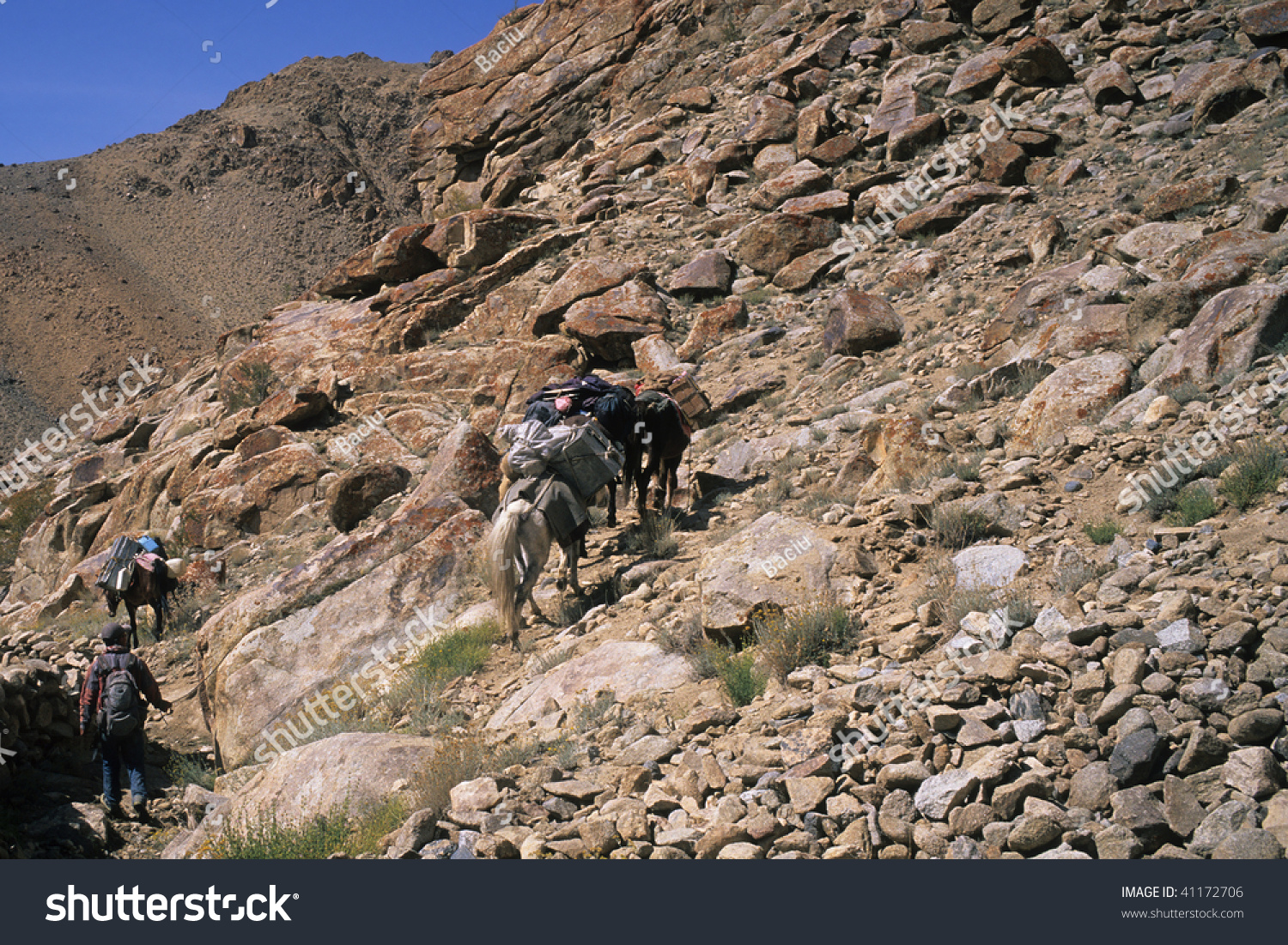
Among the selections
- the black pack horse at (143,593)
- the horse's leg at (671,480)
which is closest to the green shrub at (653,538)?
the horse's leg at (671,480)

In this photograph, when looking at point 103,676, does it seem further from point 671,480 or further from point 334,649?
point 671,480

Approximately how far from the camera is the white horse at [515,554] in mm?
7055

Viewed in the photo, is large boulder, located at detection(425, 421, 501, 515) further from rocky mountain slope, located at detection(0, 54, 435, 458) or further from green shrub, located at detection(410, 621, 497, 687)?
rocky mountain slope, located at detection(0, 54, 435, 458)

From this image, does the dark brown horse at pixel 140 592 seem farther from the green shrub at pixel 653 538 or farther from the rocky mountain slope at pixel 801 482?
the green shrub at pixel 653 538

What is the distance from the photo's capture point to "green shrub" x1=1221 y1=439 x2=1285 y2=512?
5121 mm

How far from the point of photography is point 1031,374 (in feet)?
27.8

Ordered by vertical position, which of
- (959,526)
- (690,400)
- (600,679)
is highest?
(690,400)

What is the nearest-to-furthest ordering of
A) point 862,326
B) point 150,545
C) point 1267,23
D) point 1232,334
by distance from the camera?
point 1232,334
point 862,326
point 150,545
point 1267,23

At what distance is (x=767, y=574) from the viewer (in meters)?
6.02

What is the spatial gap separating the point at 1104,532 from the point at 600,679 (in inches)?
140

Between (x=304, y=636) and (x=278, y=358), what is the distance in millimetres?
11357

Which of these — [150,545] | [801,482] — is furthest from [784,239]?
[150,545]

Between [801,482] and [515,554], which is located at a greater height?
[801,482]

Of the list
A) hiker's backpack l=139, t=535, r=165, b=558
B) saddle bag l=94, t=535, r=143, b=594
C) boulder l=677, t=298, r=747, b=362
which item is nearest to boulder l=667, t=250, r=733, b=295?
boulder l=677, t=298, r=747, b=362
